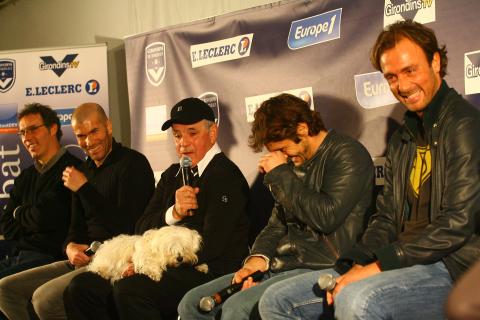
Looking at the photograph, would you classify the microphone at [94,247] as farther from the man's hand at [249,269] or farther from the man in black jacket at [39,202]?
the man's hand at [249,269]

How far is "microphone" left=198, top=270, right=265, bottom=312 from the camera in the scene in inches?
102

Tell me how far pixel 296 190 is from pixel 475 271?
77.9 inches

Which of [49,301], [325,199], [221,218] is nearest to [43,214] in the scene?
[49,301]

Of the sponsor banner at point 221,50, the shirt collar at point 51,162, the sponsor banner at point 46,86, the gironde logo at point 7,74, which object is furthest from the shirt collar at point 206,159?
the gironde logo at point 7,74

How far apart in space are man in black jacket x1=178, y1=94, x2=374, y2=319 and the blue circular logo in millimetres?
2555

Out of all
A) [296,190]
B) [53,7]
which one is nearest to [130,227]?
[296,190]

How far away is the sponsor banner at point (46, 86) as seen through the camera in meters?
4.98

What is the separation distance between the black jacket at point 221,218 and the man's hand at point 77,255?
69 centimetres

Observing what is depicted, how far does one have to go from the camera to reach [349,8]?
11.3 ft

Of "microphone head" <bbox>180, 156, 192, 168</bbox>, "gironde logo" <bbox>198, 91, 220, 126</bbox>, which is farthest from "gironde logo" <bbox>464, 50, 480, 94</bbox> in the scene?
"gironde logo" <bbox>198, 91, 220, 126</bbox>

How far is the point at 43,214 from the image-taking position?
13.4ft

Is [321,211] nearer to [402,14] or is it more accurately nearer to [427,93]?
[427,93]

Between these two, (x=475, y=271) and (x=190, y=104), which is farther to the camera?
(x=190, y=104)

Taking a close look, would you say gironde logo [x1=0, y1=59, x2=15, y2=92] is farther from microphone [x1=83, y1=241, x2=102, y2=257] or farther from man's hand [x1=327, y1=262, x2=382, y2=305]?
man's hand [x1=327, y1=262, x2=382, y2=305]
